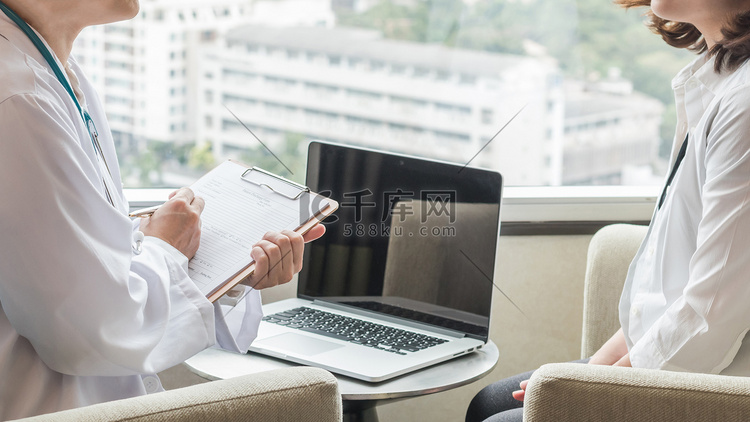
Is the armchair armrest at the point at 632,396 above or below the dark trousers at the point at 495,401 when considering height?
above

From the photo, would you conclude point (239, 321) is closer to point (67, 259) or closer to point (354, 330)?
point (354, 330)

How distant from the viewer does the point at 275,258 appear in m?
1.13

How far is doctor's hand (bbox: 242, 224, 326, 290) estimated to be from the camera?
1120 mm

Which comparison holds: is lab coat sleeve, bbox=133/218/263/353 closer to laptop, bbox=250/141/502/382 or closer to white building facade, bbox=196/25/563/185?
laptop, bbox=250/141/502/382

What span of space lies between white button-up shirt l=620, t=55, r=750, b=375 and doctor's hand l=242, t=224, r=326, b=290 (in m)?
0.59

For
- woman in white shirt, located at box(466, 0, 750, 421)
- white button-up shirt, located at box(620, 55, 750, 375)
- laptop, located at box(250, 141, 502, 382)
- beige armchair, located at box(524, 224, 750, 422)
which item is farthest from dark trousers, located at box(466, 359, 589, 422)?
beige armchair, located at box(524, 224, 750, 422)

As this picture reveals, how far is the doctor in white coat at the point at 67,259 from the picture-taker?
83 cm

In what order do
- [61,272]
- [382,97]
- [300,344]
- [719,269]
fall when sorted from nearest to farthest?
[61,272] < [719,269] < [300,344] < [382,97]

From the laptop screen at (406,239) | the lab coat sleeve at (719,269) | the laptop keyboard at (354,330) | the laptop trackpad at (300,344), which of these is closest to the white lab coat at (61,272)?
the laptop trackpad at (300,344)

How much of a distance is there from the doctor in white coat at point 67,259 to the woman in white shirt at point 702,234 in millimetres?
675

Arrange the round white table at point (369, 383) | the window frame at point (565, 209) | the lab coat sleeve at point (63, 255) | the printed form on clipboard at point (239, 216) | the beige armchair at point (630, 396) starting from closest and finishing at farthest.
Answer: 1. the lab coat sleeve at point (63, 255)
2. the beige armchair at point (630, 396)
3. the printed form on clipboard at point (239, 216)
4. the round white table at point (369, 383)
5. the window frame at point (565, 209)

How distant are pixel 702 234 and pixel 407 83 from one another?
1.12 meters

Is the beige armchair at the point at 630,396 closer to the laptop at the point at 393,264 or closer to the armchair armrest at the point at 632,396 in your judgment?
the armchair armrest at the point at 632,396

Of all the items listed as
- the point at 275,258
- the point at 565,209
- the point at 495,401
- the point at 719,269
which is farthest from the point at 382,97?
the point at 719,269
